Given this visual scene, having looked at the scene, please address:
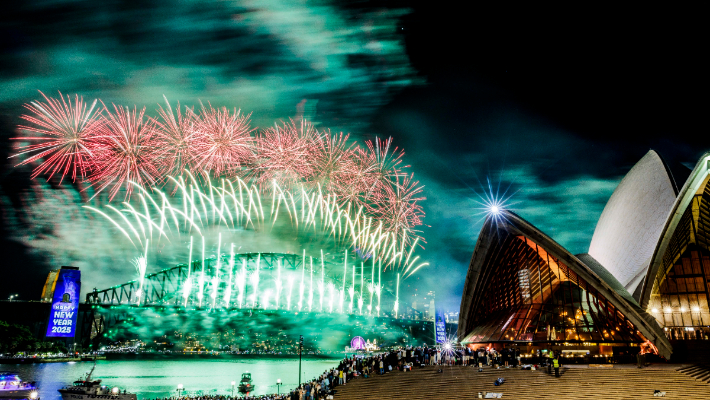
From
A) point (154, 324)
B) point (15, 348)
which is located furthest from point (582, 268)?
point (154, 324)

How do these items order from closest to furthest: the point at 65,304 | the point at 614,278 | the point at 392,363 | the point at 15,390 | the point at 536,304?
the point at 392,363
the point at 614,278
the point at 536,304
the point at 15,390
the point at 65,304

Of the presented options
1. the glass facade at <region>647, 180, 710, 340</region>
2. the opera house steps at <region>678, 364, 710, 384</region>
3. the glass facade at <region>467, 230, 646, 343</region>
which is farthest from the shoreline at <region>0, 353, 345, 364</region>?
the opera house steps at <region>678, 364, 710, 384</region>

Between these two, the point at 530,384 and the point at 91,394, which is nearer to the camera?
the point at 530,384

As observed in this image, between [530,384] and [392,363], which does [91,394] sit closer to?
[392,363]

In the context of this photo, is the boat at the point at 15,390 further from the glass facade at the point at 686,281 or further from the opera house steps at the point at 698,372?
the glass facade at the point at 686,281

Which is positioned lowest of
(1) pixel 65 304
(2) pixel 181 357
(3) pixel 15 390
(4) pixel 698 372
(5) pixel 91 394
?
(2) pixel 181 357

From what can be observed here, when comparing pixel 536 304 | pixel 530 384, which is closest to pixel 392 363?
pixel 530 384

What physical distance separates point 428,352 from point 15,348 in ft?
283

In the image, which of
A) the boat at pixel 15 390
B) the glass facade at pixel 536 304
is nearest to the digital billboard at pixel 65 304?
the boat at pixel 15 390

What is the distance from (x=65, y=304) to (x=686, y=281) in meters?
88.2

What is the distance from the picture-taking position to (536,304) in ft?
101

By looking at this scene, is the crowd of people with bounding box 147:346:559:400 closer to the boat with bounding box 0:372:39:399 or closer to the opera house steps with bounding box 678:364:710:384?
the opera house steps with bounding box 678:364:710:384

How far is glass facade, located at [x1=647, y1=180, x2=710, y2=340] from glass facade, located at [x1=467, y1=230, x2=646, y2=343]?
5407 mm

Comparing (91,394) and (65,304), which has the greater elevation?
(65,304)
